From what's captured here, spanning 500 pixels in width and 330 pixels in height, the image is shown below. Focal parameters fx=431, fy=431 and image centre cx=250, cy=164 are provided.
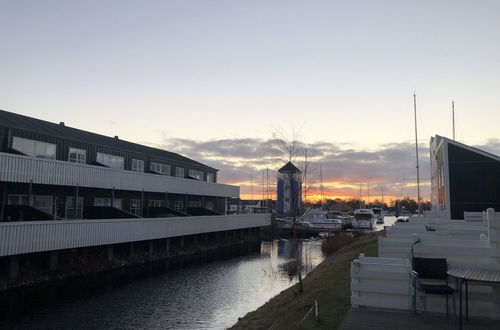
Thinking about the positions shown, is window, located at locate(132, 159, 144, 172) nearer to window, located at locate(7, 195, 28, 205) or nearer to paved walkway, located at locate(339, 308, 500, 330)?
Answer: window, located at locate(7, 195, 28, 205)

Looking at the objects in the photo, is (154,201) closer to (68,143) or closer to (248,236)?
(68,143)

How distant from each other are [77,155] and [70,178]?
19.0 ft

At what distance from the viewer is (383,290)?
364 inches

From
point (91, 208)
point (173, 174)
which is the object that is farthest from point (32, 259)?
point (173, 174)

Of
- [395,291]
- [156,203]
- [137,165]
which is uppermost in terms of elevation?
[137,165]

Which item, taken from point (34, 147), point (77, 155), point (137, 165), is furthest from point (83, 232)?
point (137, 165)

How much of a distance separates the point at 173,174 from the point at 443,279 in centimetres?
4031

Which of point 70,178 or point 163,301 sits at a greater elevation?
point 70,178

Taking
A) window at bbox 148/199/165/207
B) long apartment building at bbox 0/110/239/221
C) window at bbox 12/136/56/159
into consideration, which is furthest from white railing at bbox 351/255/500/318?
window at bbox 148/199/165/207

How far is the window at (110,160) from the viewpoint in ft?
117

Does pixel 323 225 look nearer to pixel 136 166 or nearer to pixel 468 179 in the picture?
pixel 136 166

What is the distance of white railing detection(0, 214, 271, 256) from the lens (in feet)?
71.6

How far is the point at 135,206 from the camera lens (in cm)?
3881

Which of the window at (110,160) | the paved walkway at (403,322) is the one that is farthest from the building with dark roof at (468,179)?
the window at (110,160)
